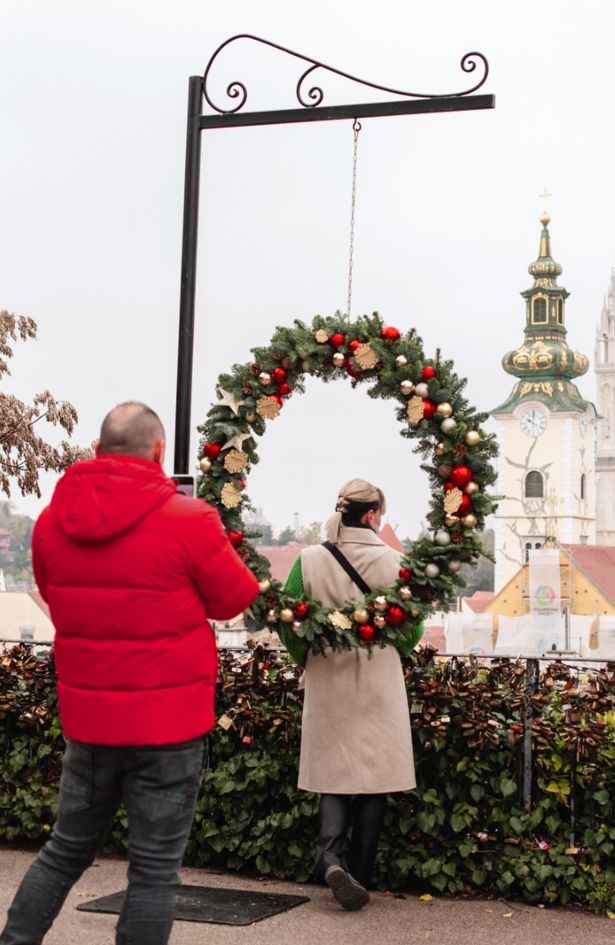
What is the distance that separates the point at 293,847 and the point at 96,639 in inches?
103

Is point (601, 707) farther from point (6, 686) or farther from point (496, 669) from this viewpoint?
point (6, 686)

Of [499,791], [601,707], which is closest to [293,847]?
[499,791]

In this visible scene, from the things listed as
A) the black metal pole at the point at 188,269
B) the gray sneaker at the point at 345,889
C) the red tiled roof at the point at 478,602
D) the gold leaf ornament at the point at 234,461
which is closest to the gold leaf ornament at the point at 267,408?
the gold leaf ornament at the point at 234,461

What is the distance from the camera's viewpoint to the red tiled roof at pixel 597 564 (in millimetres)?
108188

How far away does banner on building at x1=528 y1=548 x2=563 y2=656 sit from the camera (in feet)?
322

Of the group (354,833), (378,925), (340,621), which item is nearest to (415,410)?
(340,621)

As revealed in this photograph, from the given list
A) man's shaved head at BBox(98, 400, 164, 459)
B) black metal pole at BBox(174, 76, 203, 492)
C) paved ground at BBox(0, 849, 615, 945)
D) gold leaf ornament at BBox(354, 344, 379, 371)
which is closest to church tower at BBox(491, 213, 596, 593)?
black metal pole at BBox(174, 76, 203, 492)

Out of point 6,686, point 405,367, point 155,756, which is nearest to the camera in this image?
point 155,756

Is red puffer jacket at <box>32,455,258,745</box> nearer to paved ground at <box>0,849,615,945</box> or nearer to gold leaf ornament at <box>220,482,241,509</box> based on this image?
paved ground at <box>0,849,615,945</box>

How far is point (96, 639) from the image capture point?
3.87 m

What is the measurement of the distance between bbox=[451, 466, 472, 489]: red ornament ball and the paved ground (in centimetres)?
175

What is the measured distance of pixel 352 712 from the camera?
575 cm

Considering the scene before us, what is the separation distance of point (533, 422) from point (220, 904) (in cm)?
11897

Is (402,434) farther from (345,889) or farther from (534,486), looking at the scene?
(534,486)
